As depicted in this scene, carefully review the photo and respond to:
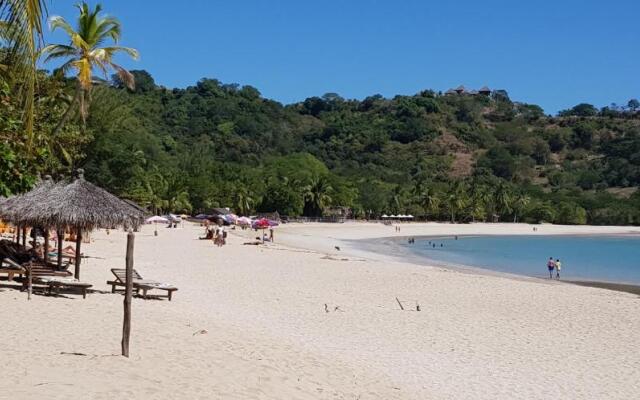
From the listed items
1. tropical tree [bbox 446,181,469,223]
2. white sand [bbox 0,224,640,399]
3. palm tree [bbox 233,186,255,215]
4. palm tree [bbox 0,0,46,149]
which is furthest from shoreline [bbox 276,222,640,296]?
palm tree [bbox 0,0,46,149]

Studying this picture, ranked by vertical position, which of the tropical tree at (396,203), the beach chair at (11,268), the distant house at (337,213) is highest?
the tropical tree at (396,203)

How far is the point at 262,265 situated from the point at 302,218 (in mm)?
53423

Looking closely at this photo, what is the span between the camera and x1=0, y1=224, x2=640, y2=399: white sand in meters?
7.48

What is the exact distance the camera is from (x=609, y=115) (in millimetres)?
188500

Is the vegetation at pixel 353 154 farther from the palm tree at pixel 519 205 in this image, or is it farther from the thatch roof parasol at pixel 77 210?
the thatch roof parasol at pixel 77 210

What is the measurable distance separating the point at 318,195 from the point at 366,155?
61.2 meters

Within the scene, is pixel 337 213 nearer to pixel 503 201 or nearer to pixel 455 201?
pixel 455 201

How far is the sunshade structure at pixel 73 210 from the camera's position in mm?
13602

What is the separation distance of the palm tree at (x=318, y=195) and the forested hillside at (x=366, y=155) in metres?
0.17

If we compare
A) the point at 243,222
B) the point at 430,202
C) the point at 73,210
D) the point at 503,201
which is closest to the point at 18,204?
the point at 73,210

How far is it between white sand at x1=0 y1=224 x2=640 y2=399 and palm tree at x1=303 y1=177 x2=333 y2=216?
207 ft

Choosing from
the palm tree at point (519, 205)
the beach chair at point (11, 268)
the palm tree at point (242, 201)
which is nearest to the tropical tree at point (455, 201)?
the palm tree at point (519, 205)

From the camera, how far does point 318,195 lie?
273 feet

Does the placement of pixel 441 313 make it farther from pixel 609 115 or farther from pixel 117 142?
pixel 609 115
